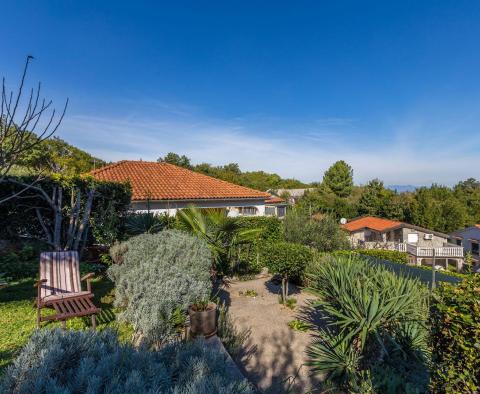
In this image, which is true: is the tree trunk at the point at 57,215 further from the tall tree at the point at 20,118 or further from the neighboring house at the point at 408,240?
the neighboring house at the point at 408,240

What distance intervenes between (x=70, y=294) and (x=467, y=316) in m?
6.54

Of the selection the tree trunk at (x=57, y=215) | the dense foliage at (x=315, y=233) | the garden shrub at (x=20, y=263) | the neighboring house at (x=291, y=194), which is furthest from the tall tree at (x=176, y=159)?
the garden shrub at (x=20, y=263)

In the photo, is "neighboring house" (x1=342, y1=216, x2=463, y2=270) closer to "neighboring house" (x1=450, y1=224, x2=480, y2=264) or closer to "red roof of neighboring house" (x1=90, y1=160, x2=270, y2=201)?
"neighboring house" (x1=450, y1=224, x2=480, y2=264)

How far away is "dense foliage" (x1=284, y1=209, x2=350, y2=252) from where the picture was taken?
587 inches

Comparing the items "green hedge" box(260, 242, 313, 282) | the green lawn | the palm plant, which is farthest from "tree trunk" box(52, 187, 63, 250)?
"green hedge" box(260, 242, 313, 282)

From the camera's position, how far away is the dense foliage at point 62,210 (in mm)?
9180

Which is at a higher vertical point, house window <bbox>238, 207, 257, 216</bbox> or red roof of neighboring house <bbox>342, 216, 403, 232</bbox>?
house window <bbox>238, 207, 257, 216</bbox>

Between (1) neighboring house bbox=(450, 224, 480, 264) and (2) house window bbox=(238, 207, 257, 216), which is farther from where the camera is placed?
(1) neighboring house bbox=(450, 224, 480, 264)

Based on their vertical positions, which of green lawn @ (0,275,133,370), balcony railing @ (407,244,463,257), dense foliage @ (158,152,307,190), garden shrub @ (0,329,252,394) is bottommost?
balcony railing @ (407,244,463,257)

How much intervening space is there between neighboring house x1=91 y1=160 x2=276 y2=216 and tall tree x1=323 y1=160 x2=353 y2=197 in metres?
33.2

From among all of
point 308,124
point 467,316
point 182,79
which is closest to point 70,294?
point 467,316

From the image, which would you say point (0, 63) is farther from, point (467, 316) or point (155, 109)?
point (155, 109)

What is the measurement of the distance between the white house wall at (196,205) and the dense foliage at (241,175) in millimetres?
21161

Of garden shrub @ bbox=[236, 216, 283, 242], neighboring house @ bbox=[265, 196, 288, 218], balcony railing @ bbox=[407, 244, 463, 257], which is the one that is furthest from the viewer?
neighboring house @ bbox=[265, 196, 288, 218]
